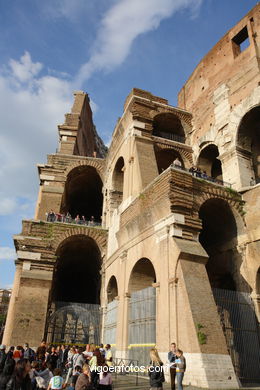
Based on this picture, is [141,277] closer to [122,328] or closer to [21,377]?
[122,328]

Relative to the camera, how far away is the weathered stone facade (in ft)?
31.7

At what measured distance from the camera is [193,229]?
36.1 ft

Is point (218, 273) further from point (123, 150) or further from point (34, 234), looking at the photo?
point (34, 234)

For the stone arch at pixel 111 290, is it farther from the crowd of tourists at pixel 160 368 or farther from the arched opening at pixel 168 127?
the crowd of tourists at pixel 160 368

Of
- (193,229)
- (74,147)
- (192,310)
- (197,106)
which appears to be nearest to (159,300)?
(192,310)

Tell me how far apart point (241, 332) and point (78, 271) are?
15921 mm

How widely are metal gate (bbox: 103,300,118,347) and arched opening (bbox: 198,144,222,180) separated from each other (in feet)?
27.7

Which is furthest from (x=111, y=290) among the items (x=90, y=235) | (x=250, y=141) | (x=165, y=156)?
(x=250, y=141)

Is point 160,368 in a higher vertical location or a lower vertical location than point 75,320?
lower

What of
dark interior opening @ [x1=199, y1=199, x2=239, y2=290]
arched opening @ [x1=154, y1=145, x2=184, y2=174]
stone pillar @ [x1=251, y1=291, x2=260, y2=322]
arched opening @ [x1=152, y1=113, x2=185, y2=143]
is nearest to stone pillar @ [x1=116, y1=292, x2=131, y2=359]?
dark interior opening @ [x1=199, y1=199, x2=239, y2=290]

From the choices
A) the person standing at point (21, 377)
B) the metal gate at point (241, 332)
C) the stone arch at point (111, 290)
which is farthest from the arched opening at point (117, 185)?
the person standing at point (21, 377)

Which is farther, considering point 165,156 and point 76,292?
point 76,292

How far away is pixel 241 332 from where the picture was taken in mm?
10859

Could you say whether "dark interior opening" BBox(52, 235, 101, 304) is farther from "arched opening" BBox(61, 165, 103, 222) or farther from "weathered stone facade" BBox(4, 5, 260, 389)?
"arched opening" BBox(61, 165, 103, 222)
